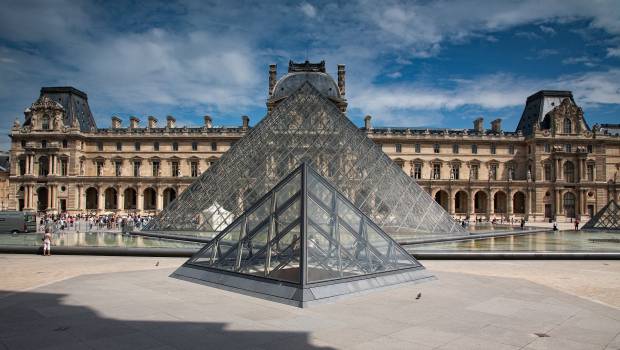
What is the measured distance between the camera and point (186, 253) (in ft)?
42.7

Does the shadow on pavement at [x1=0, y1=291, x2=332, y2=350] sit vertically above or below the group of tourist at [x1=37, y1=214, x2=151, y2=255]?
above

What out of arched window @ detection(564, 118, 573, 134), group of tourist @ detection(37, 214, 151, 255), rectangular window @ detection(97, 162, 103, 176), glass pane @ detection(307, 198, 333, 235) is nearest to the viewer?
glass pane @ detection(307, 198, 333, 235)

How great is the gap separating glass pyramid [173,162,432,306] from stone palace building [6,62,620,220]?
126ft

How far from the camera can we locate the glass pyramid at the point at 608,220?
2681cm

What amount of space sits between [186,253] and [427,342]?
9.50 m

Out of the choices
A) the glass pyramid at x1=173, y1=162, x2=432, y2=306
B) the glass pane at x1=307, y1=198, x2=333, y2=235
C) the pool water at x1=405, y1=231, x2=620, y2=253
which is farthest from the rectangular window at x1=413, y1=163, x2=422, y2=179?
the glass pane at x1=307, y1=198, x2=333, y2=235

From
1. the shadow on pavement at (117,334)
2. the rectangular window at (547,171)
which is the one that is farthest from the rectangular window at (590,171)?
the shadow on pavement at (117,334)

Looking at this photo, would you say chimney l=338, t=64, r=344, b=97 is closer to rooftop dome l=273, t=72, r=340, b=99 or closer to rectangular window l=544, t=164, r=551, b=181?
rooftop dome l=273, t=72, r=340, b=99

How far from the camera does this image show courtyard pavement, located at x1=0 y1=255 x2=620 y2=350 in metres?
4.90

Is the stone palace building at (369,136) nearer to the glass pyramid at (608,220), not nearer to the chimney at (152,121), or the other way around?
the chimney at (152,121)

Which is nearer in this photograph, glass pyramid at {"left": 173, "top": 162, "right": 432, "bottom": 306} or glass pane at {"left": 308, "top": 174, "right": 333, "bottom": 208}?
glass pyramid at {"left": 173, "top": 162, "right": 432, "bottom": 306}

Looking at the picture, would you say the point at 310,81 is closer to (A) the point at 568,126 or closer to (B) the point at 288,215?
(A) the point at 568,126

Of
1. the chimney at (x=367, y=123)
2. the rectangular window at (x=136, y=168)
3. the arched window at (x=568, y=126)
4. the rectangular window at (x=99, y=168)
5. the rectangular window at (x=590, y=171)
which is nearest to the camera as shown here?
the rectangular window at (x=590, y=171)

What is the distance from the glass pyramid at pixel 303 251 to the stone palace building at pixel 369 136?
126ft
